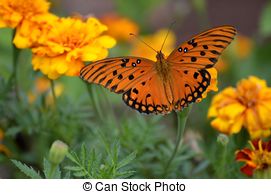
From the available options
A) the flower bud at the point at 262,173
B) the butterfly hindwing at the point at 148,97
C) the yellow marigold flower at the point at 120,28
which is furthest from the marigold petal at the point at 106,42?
the yellow marigold flower at the point at 120,28

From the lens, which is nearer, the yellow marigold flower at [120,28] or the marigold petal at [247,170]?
the marigold petal at [247,170]

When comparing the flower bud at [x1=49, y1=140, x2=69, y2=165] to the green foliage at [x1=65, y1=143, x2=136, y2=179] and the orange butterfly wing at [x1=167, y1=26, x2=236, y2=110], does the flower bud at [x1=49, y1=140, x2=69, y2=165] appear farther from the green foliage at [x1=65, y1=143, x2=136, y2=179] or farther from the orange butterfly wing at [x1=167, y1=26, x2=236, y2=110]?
the orange butterfly wing at [x1=167, y1=26, x2=236, y2=110]

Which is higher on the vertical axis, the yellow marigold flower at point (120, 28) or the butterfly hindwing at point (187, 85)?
the yellow marigold flower at point (120, 28)

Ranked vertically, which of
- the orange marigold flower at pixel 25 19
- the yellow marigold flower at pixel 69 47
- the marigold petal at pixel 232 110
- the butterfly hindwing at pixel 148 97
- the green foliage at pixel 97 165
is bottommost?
the green foliage at pixel 97 165

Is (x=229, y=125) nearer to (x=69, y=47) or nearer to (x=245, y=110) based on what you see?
(x=245, y=110)

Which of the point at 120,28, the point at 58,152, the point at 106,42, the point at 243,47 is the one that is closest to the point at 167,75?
the point at 106,42

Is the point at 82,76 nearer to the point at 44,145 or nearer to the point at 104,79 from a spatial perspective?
the point at 104,79

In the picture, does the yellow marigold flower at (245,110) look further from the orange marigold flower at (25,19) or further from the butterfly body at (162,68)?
the orange marigold flower at (25,19)

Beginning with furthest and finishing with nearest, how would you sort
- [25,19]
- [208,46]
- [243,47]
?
[243,47]
[25,19]
[208,46]
